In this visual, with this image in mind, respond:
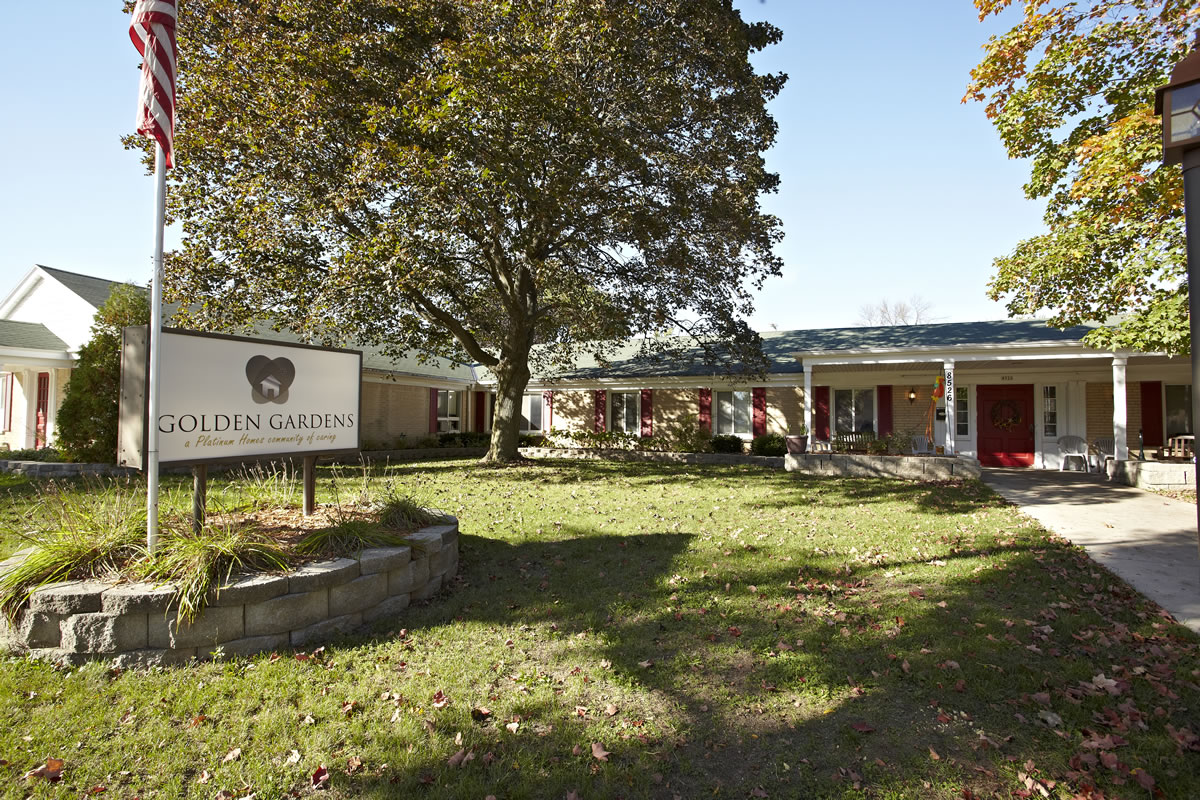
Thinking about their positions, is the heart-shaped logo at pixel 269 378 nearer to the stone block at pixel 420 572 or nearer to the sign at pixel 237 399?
the sign at pixel 237 399

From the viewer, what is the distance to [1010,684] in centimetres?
377

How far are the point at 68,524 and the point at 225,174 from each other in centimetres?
973

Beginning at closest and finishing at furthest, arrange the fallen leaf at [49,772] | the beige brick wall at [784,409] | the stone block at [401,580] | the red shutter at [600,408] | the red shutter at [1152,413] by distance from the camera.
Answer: the fallen leaf at [49,772] < the stone block at [401,580] < the red shutter at [1152,413] < the beige brick wall at [784,409] < the red shutter at [600,408]

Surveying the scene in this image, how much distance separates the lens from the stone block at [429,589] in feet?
17.7

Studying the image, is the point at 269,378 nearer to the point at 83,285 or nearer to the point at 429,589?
the point at 429,589

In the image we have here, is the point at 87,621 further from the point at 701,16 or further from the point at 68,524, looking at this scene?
the point at 701,16

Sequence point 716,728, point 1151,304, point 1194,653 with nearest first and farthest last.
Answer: point 716,728 < point 1194,653 < point 1151,304

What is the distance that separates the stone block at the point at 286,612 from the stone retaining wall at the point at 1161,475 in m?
15.2

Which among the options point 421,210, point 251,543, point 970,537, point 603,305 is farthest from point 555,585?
point 603,305

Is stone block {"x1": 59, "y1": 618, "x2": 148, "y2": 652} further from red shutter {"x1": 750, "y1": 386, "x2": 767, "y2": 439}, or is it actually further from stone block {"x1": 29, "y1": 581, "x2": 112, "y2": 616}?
red shutter {"x1": 750, "y1": 386, "x2": 767, "y2": 439}

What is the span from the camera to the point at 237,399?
5129 millimetres

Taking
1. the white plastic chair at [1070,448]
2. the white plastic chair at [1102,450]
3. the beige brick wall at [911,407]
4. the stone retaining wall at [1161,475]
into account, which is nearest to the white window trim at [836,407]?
the beige brick wall at [911,407]

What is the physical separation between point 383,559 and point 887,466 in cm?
1318

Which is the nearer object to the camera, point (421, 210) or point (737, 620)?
point (737, 620)
